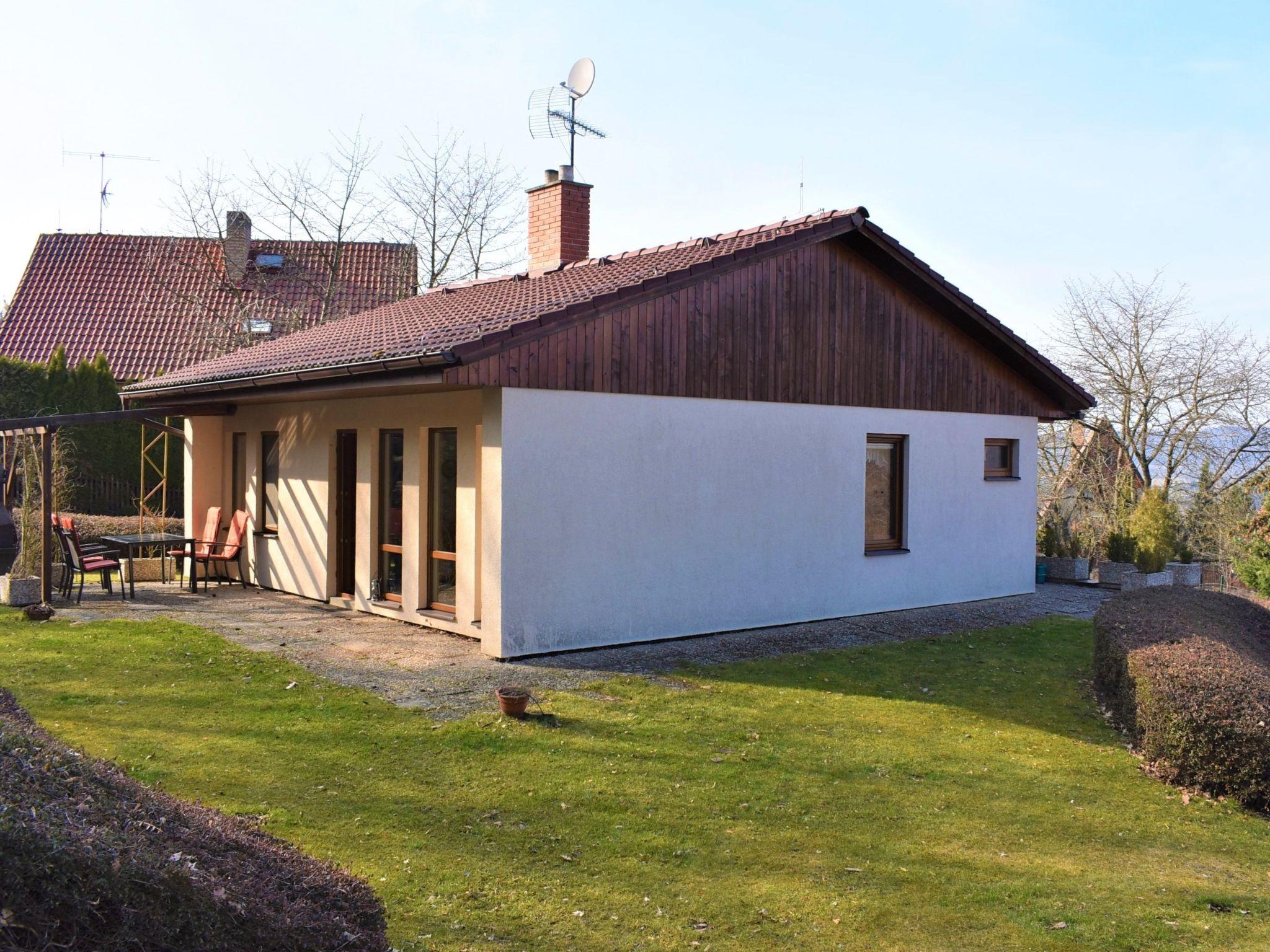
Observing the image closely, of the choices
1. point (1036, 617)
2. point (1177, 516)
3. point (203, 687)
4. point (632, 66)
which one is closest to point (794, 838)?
point (203, 687)

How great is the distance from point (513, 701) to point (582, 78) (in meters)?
11.2

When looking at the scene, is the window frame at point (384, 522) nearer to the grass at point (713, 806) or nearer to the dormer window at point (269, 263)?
the grass at point (713, 806)

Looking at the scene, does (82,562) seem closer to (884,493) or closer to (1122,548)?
(884,493)

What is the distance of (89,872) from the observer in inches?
98.1

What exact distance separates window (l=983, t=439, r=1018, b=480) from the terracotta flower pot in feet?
32.5

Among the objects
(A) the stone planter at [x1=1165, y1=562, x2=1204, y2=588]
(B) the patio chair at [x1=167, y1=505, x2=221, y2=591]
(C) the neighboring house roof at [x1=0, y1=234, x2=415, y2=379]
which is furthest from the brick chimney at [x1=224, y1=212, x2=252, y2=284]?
(A) the stone planter at [x1=1165, y1=562, x2=1204, y2=588]

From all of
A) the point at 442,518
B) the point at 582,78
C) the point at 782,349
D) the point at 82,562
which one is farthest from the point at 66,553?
the point at 582,78

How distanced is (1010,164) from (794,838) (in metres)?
14.0

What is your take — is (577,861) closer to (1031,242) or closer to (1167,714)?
(1167,714)

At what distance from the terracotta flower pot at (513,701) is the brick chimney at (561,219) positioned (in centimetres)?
912

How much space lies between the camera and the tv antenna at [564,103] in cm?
1573

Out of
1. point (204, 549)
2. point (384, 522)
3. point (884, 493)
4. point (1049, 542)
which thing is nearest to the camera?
point (384, 522)

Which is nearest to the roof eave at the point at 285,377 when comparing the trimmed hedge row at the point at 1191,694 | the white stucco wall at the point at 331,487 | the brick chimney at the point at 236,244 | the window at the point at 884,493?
the white stucco wall at the point at 331,487

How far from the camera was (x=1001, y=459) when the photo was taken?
51.5 feet
